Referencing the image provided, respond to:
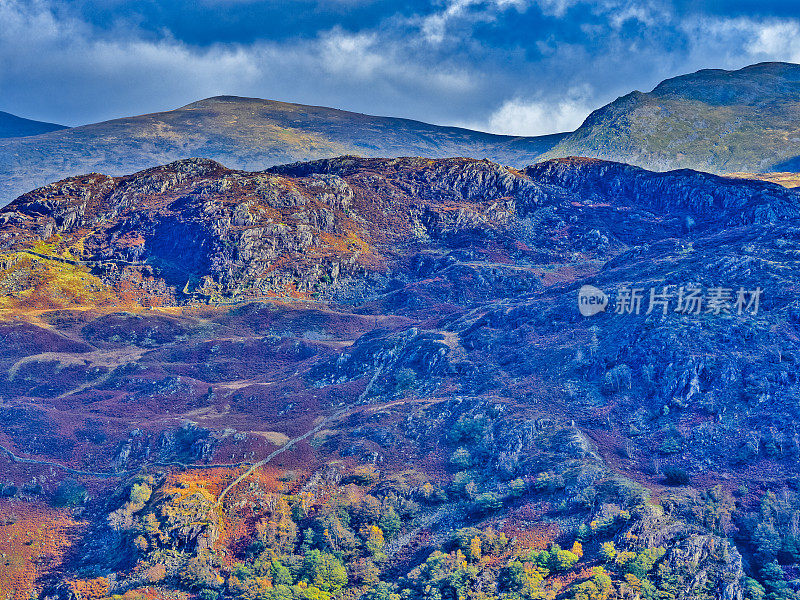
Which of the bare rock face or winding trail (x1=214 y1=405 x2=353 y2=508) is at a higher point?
the bare rock face

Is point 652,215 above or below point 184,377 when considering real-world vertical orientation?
above

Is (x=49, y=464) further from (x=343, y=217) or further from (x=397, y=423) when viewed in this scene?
(x=343, y=217)

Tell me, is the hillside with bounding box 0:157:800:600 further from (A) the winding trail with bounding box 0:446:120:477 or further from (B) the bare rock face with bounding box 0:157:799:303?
(B) the bare rock face with bounding box 0:157:799:303

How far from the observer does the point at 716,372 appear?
67.1m

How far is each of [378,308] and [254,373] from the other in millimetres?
36154

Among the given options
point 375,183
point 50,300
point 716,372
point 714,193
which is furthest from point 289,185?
point 716,372

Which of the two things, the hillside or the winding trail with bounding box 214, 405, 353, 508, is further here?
the winding trail with bounding box 214, 405, 353, 508

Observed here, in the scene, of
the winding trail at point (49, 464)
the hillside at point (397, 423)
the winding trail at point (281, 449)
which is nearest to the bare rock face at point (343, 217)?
the hillside at point (397, 423)

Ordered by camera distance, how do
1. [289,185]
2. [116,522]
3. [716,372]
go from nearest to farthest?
[116,522] → [716,372] → [289,185]

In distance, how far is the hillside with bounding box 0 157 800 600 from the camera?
52.0 metres

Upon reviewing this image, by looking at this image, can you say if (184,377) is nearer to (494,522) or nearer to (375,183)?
(494,522)

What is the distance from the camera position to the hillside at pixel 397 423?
171 feet

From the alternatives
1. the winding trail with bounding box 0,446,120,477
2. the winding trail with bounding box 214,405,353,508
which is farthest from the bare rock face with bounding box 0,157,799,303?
the winding trail with bounding box 0,446,120,477

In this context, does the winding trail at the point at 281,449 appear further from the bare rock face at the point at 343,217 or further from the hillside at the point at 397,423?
the bare rock face at the point at 343,217
